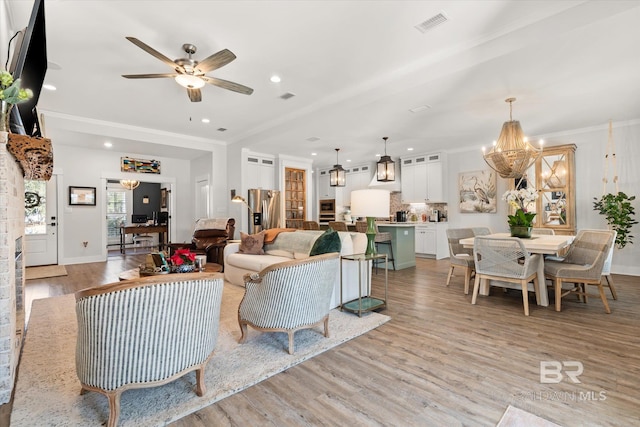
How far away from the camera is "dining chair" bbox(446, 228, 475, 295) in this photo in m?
4.22

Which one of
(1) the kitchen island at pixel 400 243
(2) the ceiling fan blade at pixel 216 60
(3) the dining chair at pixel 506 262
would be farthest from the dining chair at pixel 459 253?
(2) the ceiling fan blade at pixel 216 60

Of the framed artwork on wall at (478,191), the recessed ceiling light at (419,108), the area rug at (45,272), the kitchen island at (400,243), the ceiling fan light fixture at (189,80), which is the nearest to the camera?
the ceiling fan light fixture at (189,80)

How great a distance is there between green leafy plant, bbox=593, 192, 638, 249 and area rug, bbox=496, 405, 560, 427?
5123 millimetres

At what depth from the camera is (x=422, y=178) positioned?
309 inches

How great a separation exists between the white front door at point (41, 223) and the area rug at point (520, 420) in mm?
8378

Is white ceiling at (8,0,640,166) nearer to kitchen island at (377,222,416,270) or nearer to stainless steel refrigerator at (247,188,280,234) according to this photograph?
stainless steel refrigerator at (247,188,280,234)

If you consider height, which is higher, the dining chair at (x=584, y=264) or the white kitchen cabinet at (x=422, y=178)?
the white kitchen cabinet at (x=422, y=178)

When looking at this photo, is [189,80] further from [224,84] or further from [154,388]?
[154,388]

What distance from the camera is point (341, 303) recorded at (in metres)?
3.50

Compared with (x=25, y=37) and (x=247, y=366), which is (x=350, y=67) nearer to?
(x=25, y=37)

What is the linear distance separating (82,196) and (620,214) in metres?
10.7

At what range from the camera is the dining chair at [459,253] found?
4219 mm

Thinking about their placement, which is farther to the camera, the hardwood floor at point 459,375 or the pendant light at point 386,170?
the pendant light at point 386,170

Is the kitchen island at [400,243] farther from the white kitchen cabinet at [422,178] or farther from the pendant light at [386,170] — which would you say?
the white kitchen cabinet at [422,178]
